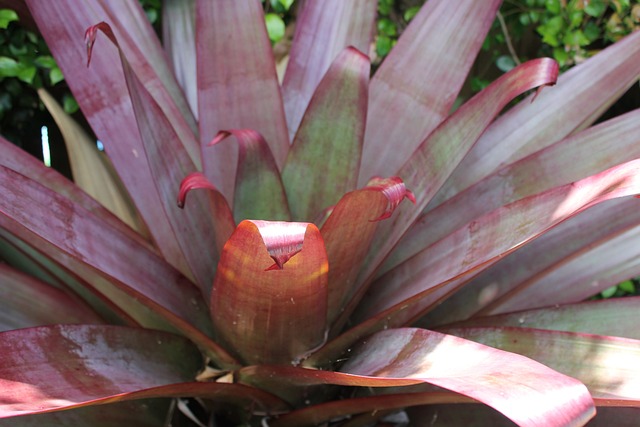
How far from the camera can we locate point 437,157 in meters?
0.91

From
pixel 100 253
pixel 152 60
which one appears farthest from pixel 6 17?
pixel 100 253

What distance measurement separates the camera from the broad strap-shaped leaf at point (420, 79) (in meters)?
1.02

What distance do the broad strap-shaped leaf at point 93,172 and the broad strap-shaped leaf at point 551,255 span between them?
501 mm

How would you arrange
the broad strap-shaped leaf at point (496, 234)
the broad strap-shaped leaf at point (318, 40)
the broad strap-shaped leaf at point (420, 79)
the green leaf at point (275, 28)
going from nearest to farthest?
the broad strap-shaped leaf at point (496, 234) → the broad strap-shaped leaf at point (420, 79) → the broad strap-shaped leaf at point (318, 40) → the green leaf at point (275, 28)

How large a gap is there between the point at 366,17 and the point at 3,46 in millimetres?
626

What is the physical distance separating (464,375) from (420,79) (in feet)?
1.75

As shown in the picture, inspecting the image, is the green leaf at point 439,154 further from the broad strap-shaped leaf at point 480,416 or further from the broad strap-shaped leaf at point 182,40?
the broad strap-shaped leaf at point 182,40

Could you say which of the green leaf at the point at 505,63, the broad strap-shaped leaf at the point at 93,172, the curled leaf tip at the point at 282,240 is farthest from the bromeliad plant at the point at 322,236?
the green leaf at the point at 505,63

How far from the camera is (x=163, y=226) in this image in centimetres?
97

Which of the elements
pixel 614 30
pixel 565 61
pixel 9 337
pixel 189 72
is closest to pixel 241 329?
pixel 9 337

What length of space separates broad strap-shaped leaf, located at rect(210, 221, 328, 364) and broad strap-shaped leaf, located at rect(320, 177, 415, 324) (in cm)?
5

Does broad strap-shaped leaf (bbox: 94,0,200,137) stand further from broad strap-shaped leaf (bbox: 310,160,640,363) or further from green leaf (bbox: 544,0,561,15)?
green leaf (bbox: 544,0,561,15)

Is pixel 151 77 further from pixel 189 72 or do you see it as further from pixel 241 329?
pixel 241 329

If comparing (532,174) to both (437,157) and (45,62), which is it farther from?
(45,62)
